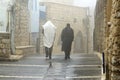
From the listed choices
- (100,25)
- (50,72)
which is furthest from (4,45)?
(100,25)

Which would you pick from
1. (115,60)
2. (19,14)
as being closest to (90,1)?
(19,14)

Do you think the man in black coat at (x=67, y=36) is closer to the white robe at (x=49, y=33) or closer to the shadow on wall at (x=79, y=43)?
the white robe at (x=49, y=33)

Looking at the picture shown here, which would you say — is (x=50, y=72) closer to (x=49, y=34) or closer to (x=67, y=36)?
(x=49, y=34)

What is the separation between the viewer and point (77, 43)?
39.8 m

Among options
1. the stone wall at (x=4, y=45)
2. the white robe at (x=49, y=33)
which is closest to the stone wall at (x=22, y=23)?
the stone wall at (x=4, y=45)

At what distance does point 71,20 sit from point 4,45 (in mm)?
20597

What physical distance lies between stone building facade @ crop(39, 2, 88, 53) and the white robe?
15409 millimetres

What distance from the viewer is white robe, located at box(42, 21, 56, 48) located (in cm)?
1739

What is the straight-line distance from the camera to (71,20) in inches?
1475

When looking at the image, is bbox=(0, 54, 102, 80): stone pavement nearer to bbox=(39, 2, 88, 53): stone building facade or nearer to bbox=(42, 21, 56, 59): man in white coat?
bbox=(42, 21, 56, 59): man in white coat

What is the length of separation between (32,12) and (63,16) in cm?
1115

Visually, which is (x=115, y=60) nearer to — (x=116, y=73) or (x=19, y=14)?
(x=116, y=73)

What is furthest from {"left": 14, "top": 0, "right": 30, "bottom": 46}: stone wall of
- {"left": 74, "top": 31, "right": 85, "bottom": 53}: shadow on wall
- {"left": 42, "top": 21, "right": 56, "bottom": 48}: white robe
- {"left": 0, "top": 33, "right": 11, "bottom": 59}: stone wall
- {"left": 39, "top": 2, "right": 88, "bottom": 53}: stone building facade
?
{"left": 74, "top": 31, "right": 85, "bottom": 53}: shadow on wall

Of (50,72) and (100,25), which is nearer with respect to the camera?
(50,72)
